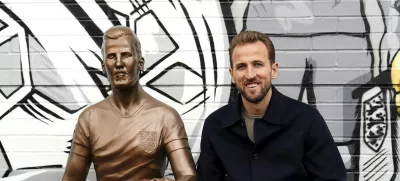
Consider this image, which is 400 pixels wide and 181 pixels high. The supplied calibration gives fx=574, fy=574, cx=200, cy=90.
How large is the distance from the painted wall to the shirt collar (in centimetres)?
120

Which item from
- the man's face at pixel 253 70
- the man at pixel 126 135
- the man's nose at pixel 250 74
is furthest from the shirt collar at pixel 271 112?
the man at pixel 126 135

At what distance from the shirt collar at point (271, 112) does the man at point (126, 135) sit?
0.36 m

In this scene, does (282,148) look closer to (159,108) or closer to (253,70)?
(253,70)

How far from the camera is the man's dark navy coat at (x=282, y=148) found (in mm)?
2896

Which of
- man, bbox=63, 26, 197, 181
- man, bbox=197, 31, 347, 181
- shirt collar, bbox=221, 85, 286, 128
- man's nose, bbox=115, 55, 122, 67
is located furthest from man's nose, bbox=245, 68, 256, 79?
man's nose, bbox=115, 55, 122, 67

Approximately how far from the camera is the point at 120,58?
3229 mm

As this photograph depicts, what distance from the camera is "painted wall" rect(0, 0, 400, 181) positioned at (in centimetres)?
423

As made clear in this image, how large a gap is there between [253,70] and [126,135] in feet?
2.79

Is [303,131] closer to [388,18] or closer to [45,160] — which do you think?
[388,18]

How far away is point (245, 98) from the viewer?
2.98 meters

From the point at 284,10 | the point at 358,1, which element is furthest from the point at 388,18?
the point at 284,10

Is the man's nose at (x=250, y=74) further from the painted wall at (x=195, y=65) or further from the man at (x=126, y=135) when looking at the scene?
the painted wall at (x=195, y=65)

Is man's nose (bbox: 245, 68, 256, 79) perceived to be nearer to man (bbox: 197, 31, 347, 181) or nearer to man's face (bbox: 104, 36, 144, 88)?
man (bbox: 197, 31, 347, 181)

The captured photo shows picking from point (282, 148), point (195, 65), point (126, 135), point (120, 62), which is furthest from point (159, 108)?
point (195, 65)
